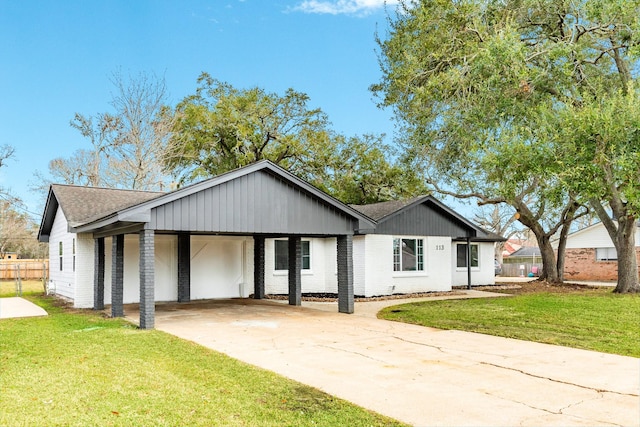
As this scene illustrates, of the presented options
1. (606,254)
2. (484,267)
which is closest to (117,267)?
(484,267)

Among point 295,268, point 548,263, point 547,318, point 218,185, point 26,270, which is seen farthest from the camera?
point 26,270

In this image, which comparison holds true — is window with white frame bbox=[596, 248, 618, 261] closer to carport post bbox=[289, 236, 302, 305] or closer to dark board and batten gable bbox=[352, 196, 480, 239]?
dark board and batten gable bbox=[352, 196, 480, 239]

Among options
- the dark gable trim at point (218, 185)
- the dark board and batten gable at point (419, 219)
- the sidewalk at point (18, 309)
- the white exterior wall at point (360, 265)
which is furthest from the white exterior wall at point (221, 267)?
the dark board and batten gable at point (419, 219)

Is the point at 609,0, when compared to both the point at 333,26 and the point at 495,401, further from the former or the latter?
the point at 333,26

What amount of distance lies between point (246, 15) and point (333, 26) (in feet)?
16.3

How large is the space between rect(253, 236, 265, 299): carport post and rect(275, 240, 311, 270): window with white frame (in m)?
1.37

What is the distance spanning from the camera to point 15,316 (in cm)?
1310

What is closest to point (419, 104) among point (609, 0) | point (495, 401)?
point (609, 0)

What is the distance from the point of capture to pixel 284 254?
1936 cm

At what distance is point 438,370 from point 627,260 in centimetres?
1602

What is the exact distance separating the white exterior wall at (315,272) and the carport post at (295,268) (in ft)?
11.0

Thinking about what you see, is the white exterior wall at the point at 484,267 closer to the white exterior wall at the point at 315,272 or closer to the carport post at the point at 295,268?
the white exterior wall at the point at 315,272

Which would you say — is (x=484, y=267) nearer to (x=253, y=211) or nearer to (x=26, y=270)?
(x=253, y=211)

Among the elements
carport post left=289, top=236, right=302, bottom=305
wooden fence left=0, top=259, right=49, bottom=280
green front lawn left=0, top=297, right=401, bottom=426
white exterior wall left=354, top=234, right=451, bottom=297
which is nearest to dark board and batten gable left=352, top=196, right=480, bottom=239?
white exterior wall left=354, top=234, right=451, bottom=297
